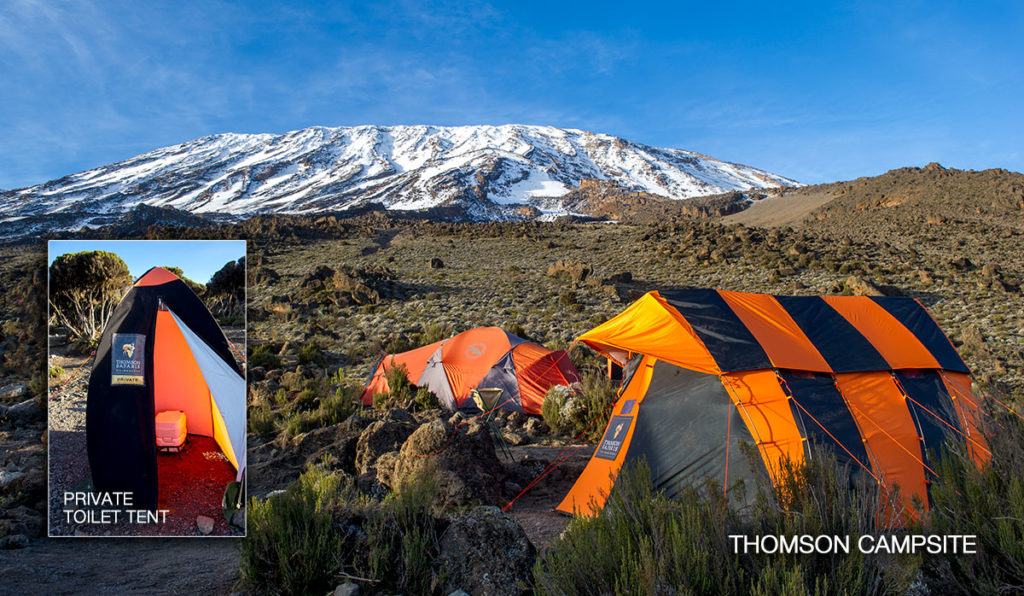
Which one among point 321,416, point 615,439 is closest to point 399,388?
point 321,416

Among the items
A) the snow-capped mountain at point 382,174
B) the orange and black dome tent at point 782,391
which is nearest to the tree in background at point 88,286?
the orange and black dome tent at point 782,391

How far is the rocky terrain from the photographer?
5.41m

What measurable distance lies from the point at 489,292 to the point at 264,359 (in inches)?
372

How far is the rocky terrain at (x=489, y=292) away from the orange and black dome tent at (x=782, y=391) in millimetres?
1045

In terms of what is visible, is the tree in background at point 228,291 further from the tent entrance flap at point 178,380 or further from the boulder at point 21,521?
the boulder at point 21,521

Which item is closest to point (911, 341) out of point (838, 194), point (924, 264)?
point (924, 264)

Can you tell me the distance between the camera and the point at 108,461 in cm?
307

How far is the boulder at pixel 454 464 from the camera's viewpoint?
4770mm

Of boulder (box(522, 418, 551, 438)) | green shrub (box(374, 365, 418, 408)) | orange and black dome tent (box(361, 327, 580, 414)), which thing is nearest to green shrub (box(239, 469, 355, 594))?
boulder (box(522, 418, 551, 438))

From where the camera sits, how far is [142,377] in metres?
3.11

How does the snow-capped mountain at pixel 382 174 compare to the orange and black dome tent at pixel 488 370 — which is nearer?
the orange and black dome tent at pixel 488 370

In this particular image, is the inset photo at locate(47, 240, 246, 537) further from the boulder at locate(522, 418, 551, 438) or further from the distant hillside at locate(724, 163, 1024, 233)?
the distant hillside at locate(724, 163, 1024, 233)

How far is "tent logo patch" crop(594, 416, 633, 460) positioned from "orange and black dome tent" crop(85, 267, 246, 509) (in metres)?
3.01

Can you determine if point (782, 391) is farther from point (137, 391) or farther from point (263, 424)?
point (263, 424)
